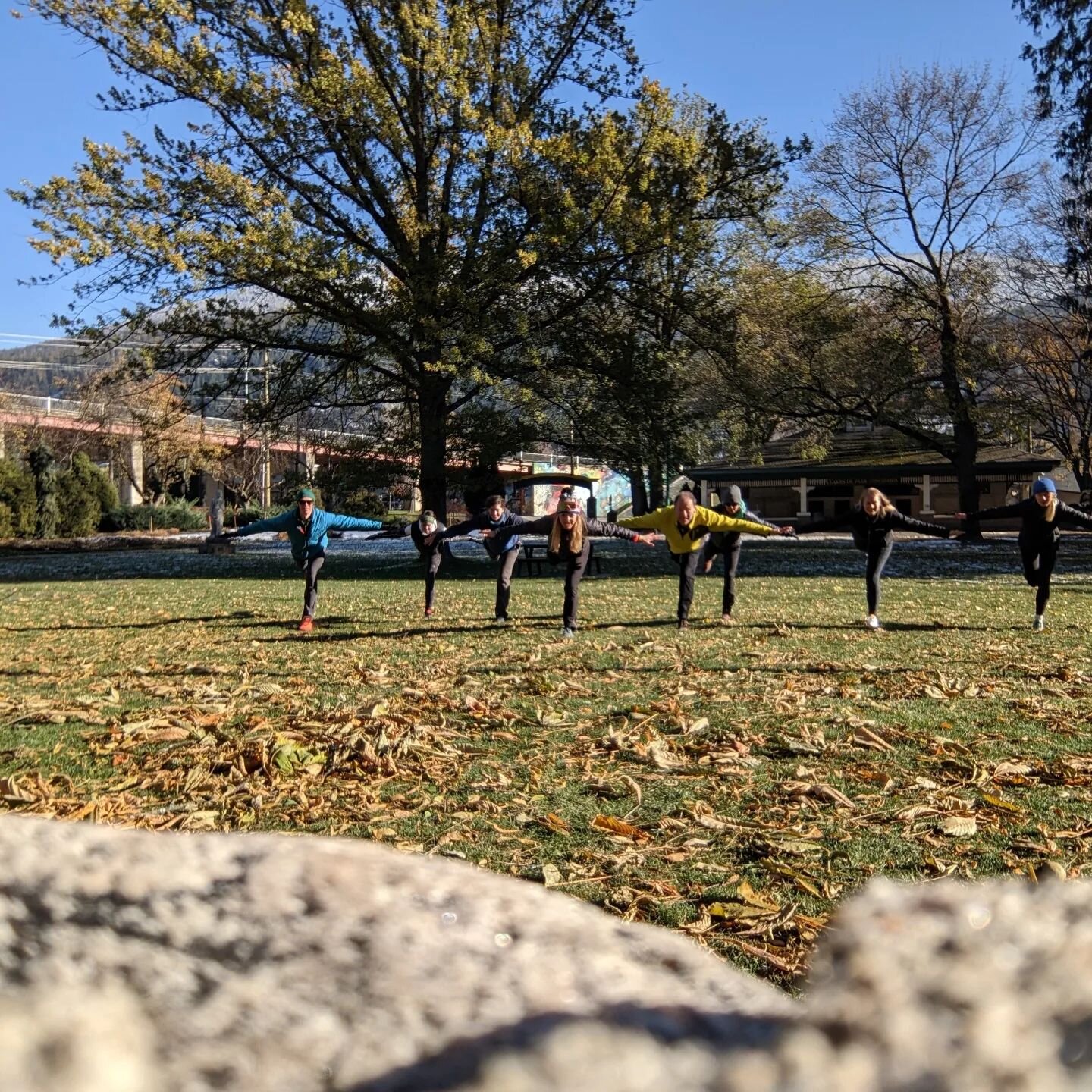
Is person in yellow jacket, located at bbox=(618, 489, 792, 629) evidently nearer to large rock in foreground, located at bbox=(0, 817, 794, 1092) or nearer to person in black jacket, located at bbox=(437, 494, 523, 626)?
person in black jacket, located at bbox=(437, 494, 523, 626)

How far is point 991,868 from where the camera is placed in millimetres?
5039

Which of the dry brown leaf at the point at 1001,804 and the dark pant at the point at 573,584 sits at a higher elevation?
the dark pant at the point at 573,584

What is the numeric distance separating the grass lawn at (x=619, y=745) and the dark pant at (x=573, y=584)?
400 mm

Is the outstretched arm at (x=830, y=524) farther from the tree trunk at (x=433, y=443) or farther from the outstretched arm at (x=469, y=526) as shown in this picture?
Answer: the tree trunk at (x=433, y=443)

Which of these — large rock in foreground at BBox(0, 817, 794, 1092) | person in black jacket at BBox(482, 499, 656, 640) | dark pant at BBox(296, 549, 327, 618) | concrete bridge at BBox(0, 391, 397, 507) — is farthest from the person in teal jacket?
concrete bridge at BBox(0, 391, 397, 507)

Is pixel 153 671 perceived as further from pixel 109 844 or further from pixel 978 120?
pixel 978 120

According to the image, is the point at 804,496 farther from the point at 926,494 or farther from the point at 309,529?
the point at 309,529

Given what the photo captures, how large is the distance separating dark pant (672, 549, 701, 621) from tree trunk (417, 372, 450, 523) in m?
13.6

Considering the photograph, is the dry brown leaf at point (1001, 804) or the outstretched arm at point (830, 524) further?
the outstretched arm at point (830, 524)

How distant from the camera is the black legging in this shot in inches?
610

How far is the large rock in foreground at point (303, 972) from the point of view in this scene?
0.90 meters

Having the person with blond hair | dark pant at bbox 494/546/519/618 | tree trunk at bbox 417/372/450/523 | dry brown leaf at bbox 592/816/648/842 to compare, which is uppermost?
tree trunk at bbox 417/372/450/523

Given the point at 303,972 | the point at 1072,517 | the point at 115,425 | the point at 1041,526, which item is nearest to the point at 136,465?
the point at 115,425

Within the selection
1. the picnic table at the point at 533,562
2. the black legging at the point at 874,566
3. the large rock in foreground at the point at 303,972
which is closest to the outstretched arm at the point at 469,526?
the black legging at the point at 874,566
